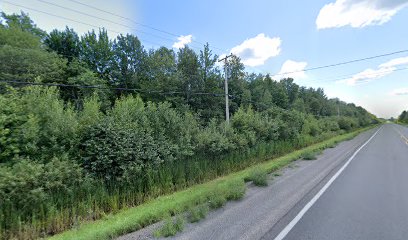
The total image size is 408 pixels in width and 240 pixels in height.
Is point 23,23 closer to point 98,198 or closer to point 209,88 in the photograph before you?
point 209,88

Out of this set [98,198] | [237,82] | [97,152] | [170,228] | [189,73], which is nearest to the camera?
[170,228]

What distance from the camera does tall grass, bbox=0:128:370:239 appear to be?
21.8 feet

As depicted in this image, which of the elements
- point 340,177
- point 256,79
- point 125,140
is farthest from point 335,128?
point 125,140

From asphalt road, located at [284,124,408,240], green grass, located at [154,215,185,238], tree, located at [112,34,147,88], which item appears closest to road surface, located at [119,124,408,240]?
asphalt road, located at [284,124,408,240]

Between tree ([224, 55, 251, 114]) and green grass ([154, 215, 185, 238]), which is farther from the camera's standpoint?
tree ([224, 55, 251, 114])

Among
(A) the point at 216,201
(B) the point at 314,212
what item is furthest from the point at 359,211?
(A) the point at 216,201

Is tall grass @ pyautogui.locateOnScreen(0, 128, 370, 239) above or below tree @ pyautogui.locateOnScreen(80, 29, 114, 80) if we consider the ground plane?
below

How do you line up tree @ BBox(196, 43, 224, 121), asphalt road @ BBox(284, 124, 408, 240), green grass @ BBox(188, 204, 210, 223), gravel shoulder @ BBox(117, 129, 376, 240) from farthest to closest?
tree @ BBox(196, 43, 224, 121)
green grass @ BBox(188, 204, 210, 223)
gravel shoulder @ BBox(117, 129, 376, 240)
asphalt road @ BBox(284, 124, 408, 240)

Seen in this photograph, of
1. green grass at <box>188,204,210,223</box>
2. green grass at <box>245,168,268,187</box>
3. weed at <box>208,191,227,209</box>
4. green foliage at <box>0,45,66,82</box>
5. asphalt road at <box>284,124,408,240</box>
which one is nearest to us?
asphalt road at <box>284,124,408,240</box>

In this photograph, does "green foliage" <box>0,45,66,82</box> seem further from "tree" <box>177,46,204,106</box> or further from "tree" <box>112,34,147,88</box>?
"tree" <box>177,46,204,106</box>

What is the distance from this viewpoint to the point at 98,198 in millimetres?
8461

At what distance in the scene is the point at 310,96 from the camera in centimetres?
9238

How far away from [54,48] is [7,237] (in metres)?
48.2

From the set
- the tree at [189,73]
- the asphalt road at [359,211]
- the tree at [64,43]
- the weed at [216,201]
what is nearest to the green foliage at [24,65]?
the tree at [64,43]
